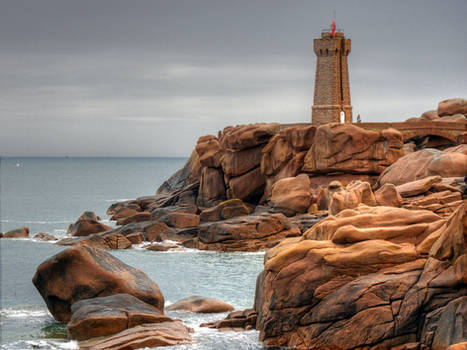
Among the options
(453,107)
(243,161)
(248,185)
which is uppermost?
(453,107)

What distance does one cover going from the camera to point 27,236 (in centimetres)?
5581

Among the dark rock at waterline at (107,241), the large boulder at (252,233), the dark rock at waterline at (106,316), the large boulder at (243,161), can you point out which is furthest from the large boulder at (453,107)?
the dark rock at waterline at (106,316)

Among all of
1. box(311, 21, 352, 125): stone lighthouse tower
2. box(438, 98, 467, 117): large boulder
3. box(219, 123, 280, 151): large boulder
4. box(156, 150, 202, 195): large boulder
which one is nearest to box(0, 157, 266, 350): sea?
box(156, 150, 202, 195): large boulder

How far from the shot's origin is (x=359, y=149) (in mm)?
51219

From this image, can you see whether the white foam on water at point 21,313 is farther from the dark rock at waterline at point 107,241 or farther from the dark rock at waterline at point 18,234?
the dark rock at waterline at point 18,234

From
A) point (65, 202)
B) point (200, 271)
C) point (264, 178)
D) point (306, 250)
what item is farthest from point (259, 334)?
point (65, 202)

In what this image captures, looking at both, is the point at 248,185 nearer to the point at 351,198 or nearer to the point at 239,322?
the point at 351,198

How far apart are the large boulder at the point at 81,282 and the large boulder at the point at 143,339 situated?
3.33 m

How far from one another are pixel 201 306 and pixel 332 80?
154 feet

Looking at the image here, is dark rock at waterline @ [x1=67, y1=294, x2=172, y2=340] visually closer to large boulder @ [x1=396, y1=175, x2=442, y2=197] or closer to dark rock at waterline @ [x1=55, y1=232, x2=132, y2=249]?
large boulder @ [x1=396, y1=175, x2=442, y2=197]

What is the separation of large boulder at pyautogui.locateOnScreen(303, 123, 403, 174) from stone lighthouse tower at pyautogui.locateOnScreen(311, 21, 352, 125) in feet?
59.3

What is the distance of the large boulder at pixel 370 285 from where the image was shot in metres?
18.0

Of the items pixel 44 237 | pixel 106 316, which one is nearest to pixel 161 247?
pixel 44 237

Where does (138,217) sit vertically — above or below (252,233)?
below
